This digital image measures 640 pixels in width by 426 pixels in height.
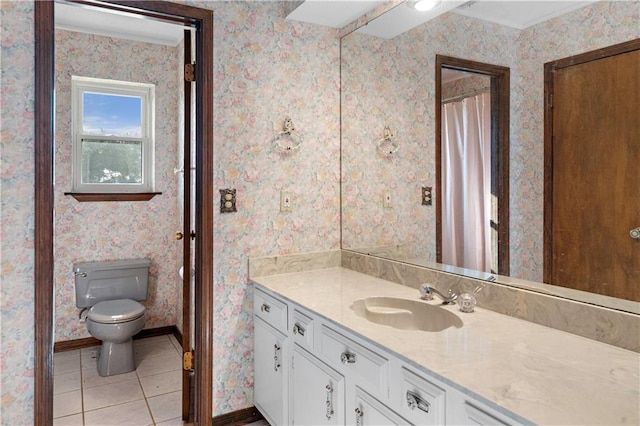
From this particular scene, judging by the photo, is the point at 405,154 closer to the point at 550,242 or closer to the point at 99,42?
the point at 550,242

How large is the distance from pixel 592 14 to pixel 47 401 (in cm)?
253

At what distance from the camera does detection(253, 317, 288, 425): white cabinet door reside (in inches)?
79.6

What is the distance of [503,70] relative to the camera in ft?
5.56

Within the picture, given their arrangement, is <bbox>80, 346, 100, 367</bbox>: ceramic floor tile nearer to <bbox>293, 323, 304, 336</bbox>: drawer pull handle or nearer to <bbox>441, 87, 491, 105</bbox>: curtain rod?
<bbox>293, 323, 304, 336</bbox>: drawer pull handle

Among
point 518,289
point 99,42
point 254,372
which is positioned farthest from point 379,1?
point 99,42

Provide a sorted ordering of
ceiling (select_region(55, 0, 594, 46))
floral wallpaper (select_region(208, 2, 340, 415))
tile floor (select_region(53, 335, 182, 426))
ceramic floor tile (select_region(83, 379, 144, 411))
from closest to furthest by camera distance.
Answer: ceiling (select_region(55, 0, 594, 46))
floral wallpaper (select_region(208, 2, 340, 415))
tile floor (select_region(53, 335, 182, 426))
ceramic floor tile (select_region(83, 379, 144, 411))

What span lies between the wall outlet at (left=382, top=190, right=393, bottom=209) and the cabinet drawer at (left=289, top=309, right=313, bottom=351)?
830mm

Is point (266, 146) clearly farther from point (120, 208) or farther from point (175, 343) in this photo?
point (175, 343)

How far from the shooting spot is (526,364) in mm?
1163

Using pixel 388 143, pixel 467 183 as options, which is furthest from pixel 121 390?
pixel 467 183

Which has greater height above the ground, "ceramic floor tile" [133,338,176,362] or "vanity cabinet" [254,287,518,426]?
"vanity cabinet" [254,287,518,426]

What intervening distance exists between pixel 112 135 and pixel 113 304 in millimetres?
1369

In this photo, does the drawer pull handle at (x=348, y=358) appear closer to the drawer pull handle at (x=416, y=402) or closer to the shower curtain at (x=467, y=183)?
the drawer pull handle at (x=416, y=402)

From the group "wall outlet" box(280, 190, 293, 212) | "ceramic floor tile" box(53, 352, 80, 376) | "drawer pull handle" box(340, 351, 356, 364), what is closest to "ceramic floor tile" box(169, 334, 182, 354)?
"ceramic floor tile" box(53, 352, 80, 376)
